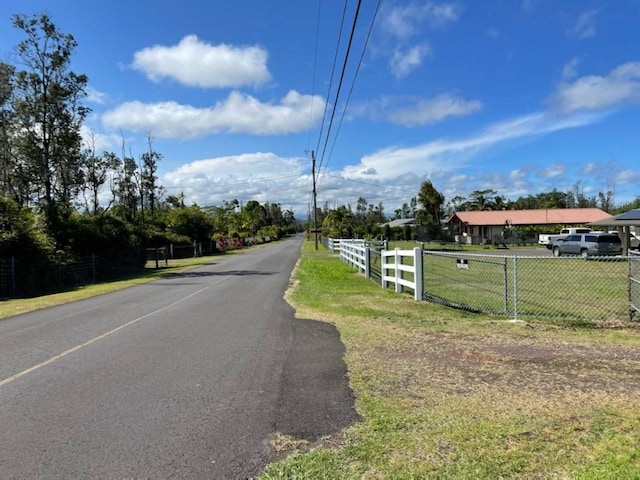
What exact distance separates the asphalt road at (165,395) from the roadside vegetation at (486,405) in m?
0.40

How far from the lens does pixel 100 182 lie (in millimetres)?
55375

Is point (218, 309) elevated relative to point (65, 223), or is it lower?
lower

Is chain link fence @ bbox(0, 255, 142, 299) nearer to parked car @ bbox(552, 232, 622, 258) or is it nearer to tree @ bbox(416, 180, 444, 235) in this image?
parked car @ bbox(552, 232, 622, 258)

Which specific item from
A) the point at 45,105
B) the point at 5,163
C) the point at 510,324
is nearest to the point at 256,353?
the point at 510,324

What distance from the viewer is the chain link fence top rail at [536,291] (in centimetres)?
1004

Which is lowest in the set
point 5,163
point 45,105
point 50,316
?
point 50,316

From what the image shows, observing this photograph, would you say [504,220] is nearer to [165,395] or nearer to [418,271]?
[418,271]

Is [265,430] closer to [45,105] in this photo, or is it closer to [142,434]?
[142,434]

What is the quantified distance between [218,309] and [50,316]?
→ 435 cm

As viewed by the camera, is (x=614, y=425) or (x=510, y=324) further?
(x=510, y=324)

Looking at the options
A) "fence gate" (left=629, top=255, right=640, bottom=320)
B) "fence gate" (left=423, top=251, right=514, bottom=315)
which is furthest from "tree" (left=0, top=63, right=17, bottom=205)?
"fence gate" (left=629, top=255, right=640, bottom=320)

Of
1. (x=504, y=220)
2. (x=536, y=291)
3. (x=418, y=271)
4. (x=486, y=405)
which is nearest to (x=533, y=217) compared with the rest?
(x=504, y=220)

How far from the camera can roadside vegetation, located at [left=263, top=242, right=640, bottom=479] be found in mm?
3635

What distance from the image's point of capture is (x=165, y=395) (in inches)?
217
